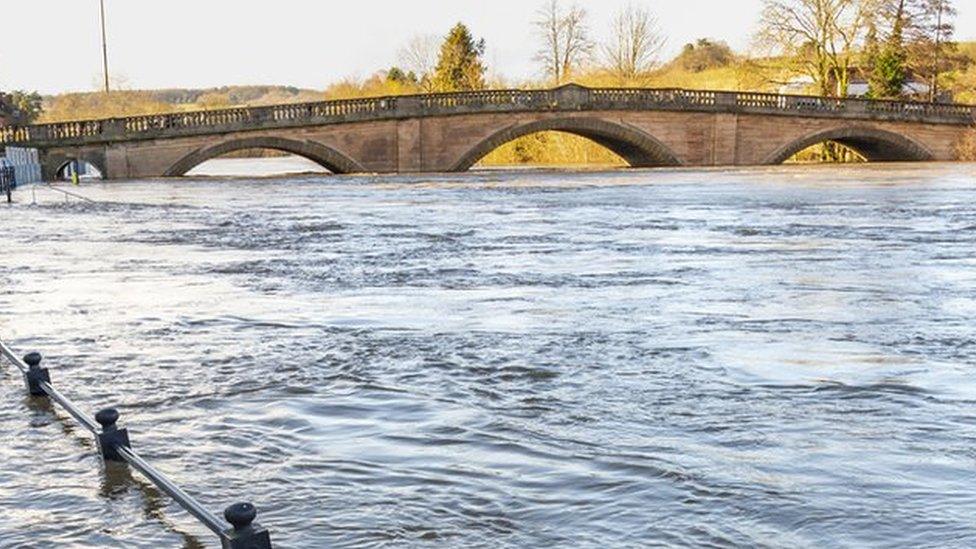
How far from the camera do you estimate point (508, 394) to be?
5836mm

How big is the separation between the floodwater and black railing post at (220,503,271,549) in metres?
0.49

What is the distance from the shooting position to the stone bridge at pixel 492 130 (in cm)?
4178

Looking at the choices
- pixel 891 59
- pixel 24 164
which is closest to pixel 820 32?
pixel 891 59

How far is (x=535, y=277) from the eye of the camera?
36.1 feet

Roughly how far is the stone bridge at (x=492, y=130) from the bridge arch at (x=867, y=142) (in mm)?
63

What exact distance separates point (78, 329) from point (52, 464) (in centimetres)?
358

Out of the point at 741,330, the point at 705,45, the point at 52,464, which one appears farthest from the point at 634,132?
the point at 705,45

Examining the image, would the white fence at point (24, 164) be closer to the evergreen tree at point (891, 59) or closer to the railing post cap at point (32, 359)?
the railing post cap at point (32, 359)

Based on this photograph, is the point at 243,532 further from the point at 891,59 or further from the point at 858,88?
the point at 858,88

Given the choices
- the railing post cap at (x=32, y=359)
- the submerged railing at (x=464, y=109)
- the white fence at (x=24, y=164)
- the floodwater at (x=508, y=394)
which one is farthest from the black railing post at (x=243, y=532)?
the submerged railing at (x=464, y=109)

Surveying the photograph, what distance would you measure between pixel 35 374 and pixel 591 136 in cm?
4668

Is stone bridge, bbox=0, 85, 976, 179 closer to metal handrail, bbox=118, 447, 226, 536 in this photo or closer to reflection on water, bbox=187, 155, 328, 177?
reflection on water, bbox=187, 155, 328, 177

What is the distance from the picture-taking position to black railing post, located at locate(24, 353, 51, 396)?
18.2 feet

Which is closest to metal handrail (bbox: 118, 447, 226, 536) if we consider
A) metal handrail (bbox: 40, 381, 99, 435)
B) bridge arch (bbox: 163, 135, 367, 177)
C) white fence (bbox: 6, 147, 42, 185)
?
metal handrail (bbox: 40, 381, 99, 435)
